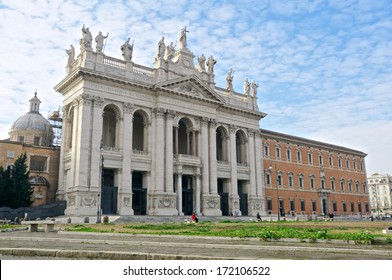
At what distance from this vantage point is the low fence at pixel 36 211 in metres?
38.1

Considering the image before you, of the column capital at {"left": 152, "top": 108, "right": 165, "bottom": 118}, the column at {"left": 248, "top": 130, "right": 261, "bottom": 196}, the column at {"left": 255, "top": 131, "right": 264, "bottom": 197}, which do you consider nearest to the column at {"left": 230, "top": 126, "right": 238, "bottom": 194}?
the column at {"left": 248, "top": 130, "right": 261, "bottom": 196}

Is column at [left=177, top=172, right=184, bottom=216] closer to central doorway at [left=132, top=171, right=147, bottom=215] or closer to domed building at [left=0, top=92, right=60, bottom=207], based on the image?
central doorway at [left=132, top=171, right=147, bottom=215]

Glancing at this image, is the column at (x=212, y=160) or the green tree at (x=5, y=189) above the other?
the column at (x=212, y=160)

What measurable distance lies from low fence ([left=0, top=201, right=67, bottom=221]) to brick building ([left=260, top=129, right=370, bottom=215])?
91.6 ft

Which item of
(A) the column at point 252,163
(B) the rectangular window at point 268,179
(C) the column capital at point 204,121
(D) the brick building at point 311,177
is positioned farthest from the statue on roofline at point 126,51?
(B) the rectangular window at point 268,179

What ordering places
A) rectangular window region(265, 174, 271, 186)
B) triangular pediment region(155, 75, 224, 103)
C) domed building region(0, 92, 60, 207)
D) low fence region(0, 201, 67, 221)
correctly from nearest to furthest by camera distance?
low fence region(0, 201, 67, 221) < domed building region(0, 92, 60, 207) < triangular pediment region(155, 75, 224, 103) < rectangular window region(265, 174, 271, 186)

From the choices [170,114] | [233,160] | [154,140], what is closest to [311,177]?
[233,160]

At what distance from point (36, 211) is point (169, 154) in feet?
48.3

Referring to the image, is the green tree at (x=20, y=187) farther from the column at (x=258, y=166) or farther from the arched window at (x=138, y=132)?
the column at (x=258, y=166)

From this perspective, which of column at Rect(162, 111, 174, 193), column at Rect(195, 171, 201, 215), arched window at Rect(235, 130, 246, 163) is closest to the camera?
column at Rect(162, 111, 174, 193)

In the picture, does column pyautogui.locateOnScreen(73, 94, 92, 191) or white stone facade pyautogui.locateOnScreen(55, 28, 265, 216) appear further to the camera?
white stone facade pyautogui.locateOnScreen(55, 28, 265, 216)

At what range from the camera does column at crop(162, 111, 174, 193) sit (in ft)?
143

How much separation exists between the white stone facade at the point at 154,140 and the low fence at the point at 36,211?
5.47ft

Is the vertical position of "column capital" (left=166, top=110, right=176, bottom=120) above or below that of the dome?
below
